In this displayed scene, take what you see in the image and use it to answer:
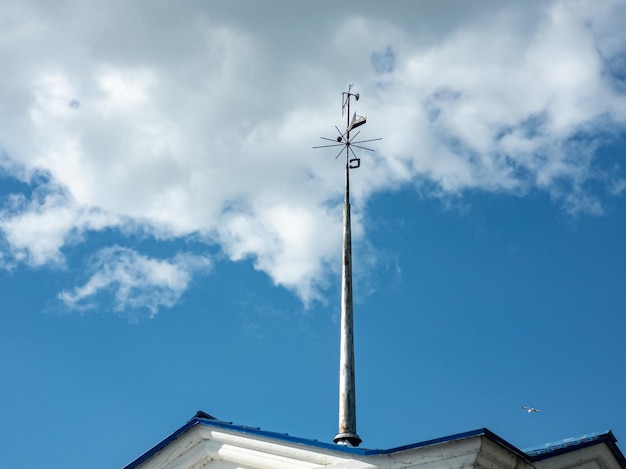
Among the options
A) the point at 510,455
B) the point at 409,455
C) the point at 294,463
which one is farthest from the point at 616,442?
the point at 294,463

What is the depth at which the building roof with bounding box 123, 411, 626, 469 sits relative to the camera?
950 centimetres

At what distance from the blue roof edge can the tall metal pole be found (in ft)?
12.7

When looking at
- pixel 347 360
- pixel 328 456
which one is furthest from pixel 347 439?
pixel 328 456

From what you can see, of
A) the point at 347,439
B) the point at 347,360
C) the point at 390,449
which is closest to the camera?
the point at 390,449

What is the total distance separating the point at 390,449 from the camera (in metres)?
9.84

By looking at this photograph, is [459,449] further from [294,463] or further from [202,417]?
[202,417]

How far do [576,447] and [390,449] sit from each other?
10.4 ft

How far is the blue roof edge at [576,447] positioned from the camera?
1047cm

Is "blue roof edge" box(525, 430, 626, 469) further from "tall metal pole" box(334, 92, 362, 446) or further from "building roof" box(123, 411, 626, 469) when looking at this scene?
"tall metal pole" box(334, 92, 362, 446)

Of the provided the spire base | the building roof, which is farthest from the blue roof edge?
the spire base

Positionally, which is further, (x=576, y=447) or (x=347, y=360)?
(x=347, y=360)

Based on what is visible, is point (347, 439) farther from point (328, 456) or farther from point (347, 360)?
point (328, 456)

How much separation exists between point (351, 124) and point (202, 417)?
33.5ft

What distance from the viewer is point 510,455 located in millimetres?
9641
